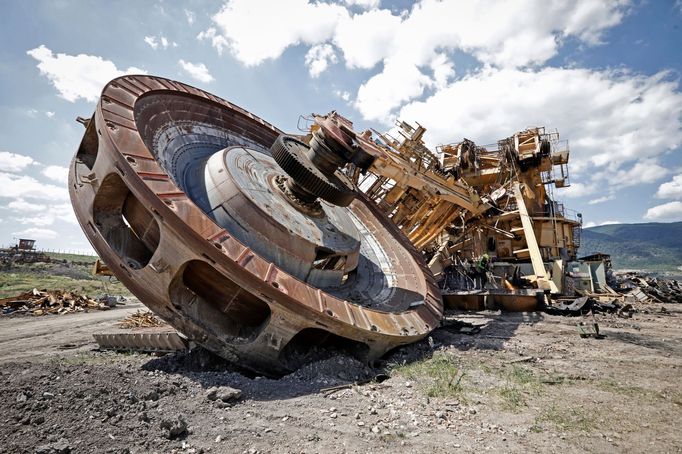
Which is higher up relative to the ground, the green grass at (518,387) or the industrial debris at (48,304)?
the green grass at (518,387)

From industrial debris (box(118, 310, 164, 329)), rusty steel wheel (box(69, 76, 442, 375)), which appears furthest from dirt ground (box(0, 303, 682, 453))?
industrial debris (box(118, 310, 164, 329))

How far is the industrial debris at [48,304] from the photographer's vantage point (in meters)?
14.7

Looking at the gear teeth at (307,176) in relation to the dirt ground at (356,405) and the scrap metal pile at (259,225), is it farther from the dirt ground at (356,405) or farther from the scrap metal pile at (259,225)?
the dirt ground at (356,405)

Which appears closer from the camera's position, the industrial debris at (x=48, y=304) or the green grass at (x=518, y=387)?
→ the green grass at (x=518, y=387)

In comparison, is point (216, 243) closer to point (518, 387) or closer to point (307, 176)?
point (307, 176)

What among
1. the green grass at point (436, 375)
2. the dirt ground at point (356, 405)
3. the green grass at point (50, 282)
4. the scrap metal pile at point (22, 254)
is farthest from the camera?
the scrap metal pile at point (22, 254)

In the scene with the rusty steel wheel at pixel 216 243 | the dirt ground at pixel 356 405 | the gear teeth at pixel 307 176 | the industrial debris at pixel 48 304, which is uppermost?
the gear teeth at pixel 307 176

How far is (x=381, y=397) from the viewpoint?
4238mm

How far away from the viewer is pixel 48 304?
620 inches

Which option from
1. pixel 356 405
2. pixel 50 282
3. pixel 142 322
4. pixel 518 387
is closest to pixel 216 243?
pixel 356 405

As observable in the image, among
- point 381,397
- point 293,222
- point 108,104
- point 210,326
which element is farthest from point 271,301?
point 108,104

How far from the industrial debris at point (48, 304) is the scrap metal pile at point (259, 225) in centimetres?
1251

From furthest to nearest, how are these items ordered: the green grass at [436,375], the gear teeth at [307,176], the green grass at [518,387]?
the gear teeth at [307,176] < the green grass at [436,375] < the green grass at [518,387]

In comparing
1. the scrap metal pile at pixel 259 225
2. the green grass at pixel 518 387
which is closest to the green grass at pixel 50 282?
the scrap metal pile at pixel 259 225
